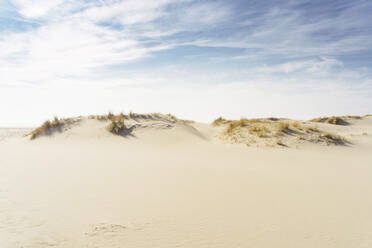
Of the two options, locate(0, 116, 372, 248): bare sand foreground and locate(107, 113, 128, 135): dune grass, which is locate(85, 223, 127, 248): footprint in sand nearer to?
locate(0, 116, 372, 248): bare sand foreground

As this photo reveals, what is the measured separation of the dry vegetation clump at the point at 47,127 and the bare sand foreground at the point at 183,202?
4372mm

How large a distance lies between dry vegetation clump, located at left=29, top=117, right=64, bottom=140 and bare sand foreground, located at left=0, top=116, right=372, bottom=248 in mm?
4372

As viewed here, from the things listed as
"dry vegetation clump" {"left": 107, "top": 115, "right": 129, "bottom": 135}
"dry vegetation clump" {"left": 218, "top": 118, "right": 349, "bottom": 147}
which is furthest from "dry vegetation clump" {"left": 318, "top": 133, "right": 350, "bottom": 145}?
"dry vegetation clump" {"left": 107, "top": 115, "right": 129, "bottom": 135}

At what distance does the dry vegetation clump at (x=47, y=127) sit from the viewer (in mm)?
10086

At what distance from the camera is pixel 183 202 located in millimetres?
3143

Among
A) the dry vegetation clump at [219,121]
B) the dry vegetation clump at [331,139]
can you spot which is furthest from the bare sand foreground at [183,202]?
the dry vegetation clump at [219,121]

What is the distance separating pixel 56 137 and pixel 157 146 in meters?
4.67

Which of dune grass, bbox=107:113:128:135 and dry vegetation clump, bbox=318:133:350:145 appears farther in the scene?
dune grass, bbox=107:113:128:135

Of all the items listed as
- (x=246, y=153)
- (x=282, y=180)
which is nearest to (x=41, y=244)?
(x=282, y=180)

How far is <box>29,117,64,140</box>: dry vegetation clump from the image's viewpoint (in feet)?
33.1

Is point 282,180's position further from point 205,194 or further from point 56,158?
point 56,158

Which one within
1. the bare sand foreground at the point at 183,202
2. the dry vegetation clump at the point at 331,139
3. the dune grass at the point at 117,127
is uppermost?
the dune grass at the point at 117,127

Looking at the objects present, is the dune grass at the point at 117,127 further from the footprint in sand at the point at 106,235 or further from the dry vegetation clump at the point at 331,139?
the dry vegetation clump at the point at 331,139

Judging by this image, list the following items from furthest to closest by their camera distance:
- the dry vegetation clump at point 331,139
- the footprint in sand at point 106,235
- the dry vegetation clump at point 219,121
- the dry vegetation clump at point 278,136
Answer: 1. the dry vegetation clump at point 219,121
2. the dry vegetation clump at point 331,139
3. the dry vegetation clump at point 278,136
4. the footprint in sand at point 106,235
